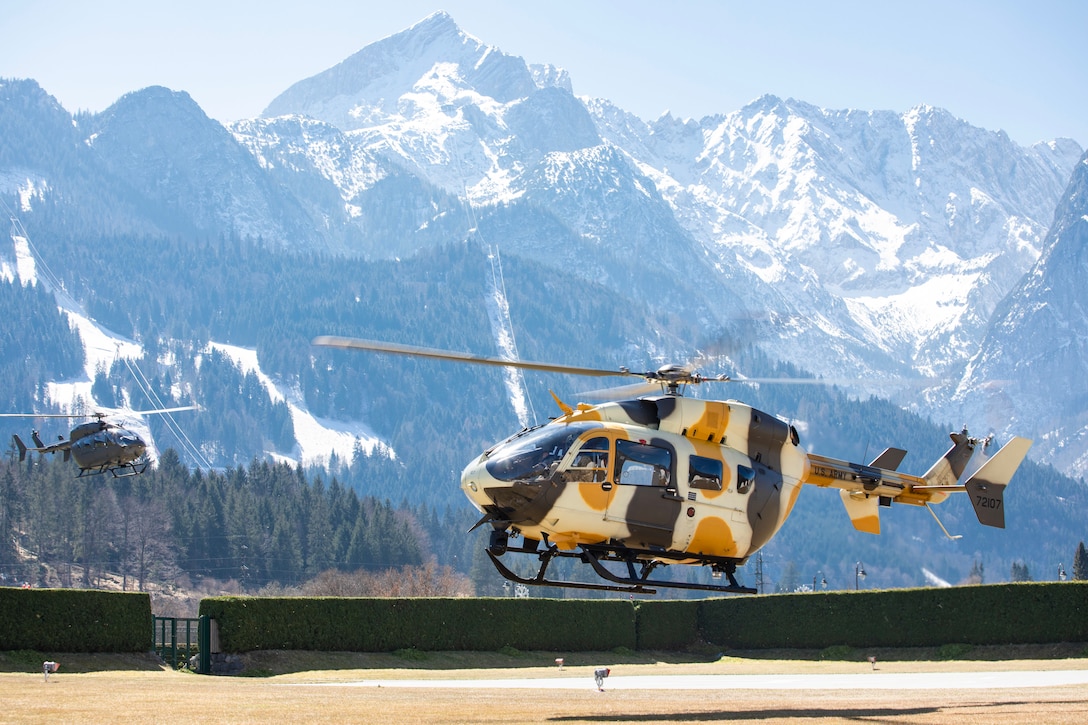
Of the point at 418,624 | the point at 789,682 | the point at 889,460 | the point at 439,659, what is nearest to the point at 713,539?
the point at 889,460

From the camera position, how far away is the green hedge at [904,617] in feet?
153

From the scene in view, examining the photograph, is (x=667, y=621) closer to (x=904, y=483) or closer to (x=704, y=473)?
(x=904, y=483)

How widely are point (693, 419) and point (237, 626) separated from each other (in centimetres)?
2187

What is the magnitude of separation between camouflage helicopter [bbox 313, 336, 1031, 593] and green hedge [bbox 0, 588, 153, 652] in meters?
19.3

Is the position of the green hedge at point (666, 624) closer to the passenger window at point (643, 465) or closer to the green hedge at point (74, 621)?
the green hedge at point (74, 621)

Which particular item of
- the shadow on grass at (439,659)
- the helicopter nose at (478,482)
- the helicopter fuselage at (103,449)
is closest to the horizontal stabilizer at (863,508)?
the helicopter nose at (478,482)

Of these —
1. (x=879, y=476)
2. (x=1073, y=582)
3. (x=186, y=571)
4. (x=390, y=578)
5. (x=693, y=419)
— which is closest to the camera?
(x=693, y=419)

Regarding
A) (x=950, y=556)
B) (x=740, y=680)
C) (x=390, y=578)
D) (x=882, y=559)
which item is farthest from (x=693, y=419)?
(x=950, y=556)

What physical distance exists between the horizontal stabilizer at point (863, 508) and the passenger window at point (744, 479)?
4.84m

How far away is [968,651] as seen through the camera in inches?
1893

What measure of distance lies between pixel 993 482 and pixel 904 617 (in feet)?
66.8

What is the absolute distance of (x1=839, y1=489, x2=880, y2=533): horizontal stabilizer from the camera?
98.8ft

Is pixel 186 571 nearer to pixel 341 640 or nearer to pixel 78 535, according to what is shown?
pixel 78 535

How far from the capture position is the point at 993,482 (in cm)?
3175
